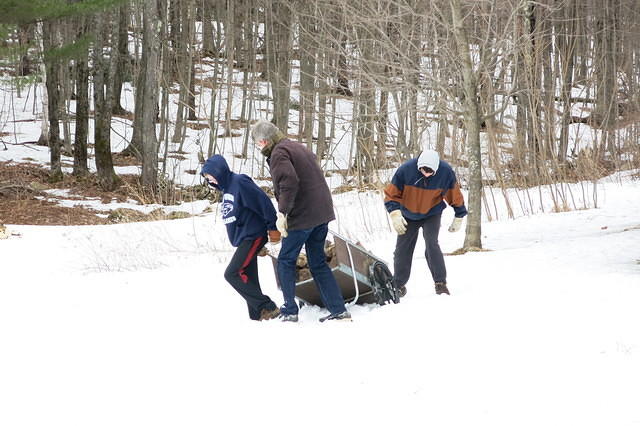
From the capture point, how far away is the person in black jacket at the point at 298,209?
6035mm

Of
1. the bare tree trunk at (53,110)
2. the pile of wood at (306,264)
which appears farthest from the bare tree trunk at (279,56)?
the pile of wood at (306,264)

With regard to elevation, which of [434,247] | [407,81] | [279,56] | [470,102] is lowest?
[434,247]

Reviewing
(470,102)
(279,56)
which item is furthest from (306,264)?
(279,56)

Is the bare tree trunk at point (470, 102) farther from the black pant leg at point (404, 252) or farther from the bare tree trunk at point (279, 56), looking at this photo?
the bare tree trunk at point (279, 56)

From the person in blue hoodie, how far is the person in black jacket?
24 cm

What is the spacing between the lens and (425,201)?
22.9 ft

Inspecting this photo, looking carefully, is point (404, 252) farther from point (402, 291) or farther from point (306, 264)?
point (306, 264)

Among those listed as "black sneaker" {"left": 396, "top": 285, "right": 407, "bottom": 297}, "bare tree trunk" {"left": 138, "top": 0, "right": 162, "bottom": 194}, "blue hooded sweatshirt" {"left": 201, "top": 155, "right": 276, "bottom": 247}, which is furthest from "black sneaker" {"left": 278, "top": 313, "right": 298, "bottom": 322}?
"bare tree trunk" {"left": 138, "top": 0, "right": 162, "bottom": 194}

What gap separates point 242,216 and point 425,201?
165cm

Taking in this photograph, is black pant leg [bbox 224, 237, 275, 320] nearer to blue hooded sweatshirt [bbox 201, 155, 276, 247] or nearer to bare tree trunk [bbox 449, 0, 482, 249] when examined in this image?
blue hooded sweatshirt [bbox 201, 155, 276, 247]

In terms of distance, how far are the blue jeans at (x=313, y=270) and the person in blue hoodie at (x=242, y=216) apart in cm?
20

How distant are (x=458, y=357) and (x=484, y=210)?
10392 millimetres

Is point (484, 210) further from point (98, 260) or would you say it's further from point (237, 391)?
point (237, 391)

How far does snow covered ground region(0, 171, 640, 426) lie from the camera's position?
14.3 ft
